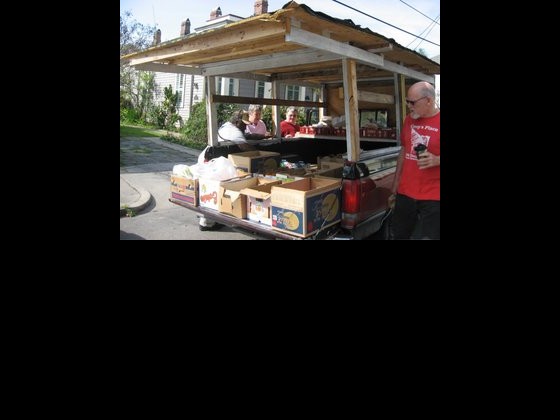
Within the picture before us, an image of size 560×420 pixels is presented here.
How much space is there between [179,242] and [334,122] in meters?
5.58

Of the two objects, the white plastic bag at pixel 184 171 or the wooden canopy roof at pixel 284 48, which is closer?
the wooden canopy roof at pixel 284 48

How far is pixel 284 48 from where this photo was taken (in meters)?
3.63

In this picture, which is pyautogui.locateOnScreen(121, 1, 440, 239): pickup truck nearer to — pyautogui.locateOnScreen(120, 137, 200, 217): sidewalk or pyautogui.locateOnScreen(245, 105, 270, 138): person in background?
pyautogui.locateOnScreen(245, 105, 270, 138): person in background

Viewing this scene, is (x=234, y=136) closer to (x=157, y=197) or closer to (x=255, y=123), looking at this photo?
(x=255, y=123)

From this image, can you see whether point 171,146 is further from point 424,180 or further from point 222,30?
point 424,180

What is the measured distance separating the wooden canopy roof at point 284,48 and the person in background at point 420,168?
2.71 feet

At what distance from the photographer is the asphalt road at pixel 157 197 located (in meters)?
5.02

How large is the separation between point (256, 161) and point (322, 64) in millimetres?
1423

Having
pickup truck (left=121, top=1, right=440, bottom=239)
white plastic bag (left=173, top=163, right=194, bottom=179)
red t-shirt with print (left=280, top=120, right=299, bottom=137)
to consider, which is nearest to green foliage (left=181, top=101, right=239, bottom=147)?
red t-shirt with print (left=280, top=120, right=299, bottom=137)

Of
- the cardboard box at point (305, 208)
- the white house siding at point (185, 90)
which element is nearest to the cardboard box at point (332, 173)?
the cardboard box at point (305, 208)

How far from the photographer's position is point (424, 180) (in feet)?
9.61

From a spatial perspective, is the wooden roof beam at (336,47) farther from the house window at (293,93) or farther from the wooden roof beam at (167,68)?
the house window at (293,93)

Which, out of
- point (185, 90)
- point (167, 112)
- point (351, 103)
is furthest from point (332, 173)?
point (167, 112)

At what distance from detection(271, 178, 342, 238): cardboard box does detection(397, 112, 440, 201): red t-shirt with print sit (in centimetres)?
60
